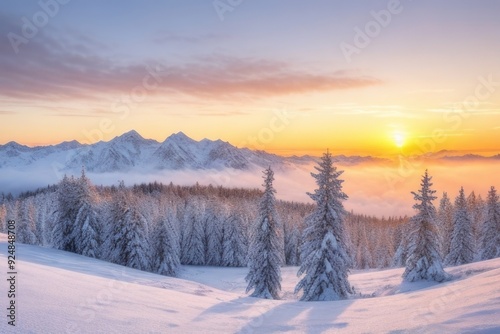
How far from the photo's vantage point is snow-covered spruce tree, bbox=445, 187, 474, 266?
48.8m

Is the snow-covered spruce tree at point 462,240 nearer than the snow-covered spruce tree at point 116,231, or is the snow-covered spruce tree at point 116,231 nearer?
the snow-covered spruce tree at point 116,231

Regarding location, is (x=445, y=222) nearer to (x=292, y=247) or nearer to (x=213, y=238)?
(x=292, y=247)

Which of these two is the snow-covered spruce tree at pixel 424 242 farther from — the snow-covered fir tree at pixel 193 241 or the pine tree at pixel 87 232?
the snow-covered fir tree at pixel 193 241

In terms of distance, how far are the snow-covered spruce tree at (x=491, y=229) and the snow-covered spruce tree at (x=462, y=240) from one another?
1876mm

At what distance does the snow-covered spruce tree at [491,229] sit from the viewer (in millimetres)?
47906

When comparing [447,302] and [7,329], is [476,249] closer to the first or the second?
[447,302]

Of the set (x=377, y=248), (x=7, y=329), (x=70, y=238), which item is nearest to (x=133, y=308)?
(x=7, y=329)

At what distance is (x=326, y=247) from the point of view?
27.1 m

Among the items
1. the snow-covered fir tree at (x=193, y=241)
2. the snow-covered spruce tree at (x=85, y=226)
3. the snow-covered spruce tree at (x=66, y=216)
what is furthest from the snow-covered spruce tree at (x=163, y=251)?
the snow-covered fir tree at (x=193, y=241)

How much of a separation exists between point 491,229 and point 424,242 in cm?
2595

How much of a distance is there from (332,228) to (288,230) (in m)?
55.3

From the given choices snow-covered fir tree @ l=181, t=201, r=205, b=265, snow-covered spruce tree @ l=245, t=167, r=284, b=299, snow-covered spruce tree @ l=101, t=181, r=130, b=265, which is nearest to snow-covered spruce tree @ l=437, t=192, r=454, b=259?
snow-covered spruce tree @ l=245, t=167, r=284, b=299

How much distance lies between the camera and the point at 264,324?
1402 centimetres

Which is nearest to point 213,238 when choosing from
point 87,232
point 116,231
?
point 116,231
